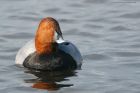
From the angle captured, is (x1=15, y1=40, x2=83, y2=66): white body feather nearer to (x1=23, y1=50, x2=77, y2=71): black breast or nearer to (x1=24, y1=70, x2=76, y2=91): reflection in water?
(x1=23, y1=50, x2=77, y2=71): black breast

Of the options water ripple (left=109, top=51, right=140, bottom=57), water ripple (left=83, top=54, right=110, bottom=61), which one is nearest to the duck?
water ripple (left=83, top=54, right=110, bottom=61)

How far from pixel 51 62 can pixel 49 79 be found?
1.29 feet

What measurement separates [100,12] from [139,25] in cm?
123

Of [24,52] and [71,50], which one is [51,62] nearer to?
[71,50]

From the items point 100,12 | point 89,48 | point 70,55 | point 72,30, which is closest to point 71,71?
point 70,55

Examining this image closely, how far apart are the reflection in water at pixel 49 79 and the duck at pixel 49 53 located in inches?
3.5

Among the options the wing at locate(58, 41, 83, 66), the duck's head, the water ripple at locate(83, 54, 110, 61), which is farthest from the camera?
the water ripple at locate(83, 54, 110, 61)

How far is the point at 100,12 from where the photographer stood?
43.8ft

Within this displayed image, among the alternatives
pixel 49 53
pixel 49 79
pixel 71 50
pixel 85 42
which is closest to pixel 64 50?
pixel 71 50

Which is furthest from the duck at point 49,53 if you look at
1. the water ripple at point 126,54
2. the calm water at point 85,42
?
the water ripple at point 126,54

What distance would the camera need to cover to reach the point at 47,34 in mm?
9945

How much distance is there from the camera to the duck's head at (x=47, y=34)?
9906 millimetres

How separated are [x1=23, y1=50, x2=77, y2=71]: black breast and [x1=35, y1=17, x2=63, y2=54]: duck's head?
105 mm

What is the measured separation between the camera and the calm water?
916 centimetres
